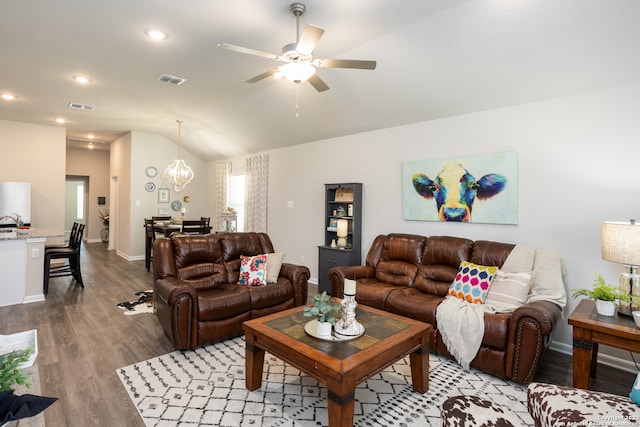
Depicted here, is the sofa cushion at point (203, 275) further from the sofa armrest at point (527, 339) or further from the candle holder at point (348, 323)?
the sofa armrest at point (527, 339)

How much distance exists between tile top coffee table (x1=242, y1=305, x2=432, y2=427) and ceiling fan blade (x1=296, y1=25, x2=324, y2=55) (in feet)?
6.48

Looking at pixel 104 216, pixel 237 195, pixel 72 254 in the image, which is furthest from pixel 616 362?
pixel 104 216

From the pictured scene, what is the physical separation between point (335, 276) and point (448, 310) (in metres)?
1.34

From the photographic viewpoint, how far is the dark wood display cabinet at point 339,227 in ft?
15.9

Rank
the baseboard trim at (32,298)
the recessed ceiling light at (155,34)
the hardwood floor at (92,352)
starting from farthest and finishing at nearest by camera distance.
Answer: the baseboard trim at (32,298) < the recessed ceiling light at (155,34) < the hardwood floor at (92,352)

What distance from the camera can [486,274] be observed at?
125 inches

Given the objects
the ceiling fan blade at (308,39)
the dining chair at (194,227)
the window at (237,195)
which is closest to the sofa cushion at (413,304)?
the ceiling fan blade at (308,39)

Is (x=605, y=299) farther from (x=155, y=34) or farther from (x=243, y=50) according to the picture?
(x=155, y=34)

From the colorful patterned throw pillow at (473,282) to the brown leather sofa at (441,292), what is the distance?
0.16m

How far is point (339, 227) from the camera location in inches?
194

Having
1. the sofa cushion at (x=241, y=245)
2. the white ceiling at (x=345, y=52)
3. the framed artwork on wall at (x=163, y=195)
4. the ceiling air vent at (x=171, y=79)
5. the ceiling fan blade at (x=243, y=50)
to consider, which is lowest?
the sofa cushion at (x=241, y=245)

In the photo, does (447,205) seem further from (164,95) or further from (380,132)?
(164,95)

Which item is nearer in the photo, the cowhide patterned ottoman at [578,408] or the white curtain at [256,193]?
the cowhide patterned ottoman at [578,408]

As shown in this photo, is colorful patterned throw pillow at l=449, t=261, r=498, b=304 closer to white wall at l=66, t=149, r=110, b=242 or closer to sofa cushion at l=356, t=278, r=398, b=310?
sofa cushion at l=356, t=278, r=398, b=310
